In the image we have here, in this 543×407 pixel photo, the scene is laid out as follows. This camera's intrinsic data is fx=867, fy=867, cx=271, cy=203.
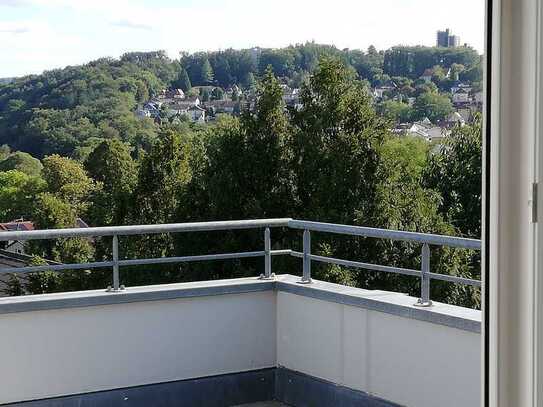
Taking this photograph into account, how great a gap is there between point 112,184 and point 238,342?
20.0 metres

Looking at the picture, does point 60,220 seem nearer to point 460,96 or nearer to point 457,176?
point 460,96

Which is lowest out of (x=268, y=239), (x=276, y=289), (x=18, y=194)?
(x=18, y=194)

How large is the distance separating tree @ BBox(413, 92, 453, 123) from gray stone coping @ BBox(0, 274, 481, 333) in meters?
15.7

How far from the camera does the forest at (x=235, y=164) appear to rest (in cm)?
1888

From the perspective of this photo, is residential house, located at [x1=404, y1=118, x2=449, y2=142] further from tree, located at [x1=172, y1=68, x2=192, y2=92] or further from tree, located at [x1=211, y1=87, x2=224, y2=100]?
tree, located at [x1=172, y1=68, x2=192, y2=92]

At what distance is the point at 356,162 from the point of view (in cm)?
2112

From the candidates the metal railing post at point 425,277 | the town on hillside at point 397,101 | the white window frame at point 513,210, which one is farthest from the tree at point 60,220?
the white window frame at point 513,210

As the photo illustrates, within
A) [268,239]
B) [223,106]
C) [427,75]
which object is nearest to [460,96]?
[427,75]

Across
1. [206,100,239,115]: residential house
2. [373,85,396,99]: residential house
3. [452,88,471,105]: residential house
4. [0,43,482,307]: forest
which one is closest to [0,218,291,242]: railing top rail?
[0,43,482,307]: forest

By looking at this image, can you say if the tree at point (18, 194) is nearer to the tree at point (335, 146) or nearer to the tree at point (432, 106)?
the tree at point (335, 146)

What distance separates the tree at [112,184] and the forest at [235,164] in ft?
0.14

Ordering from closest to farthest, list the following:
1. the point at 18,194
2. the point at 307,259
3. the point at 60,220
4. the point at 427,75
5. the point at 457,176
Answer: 1. the point at 307,259
2. the point at 427,75
3. the point at 18,194
4. the point at 60,220
5. the point at 457,176

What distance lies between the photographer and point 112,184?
23.5m

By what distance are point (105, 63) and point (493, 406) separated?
912 inches
